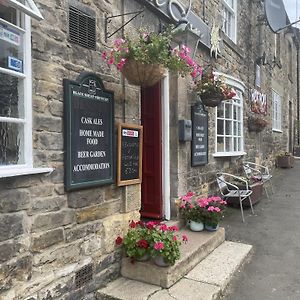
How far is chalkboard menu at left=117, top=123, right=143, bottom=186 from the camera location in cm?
401

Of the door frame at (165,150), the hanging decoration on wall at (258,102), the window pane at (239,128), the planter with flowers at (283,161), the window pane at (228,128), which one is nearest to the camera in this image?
the door frame at (165,150)

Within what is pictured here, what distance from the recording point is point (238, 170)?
8.81 m

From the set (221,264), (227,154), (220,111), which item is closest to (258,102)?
(220,111)

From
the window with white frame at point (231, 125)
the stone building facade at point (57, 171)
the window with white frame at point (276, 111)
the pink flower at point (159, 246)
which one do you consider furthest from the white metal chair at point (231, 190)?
the window with white frame at point (276, 111)

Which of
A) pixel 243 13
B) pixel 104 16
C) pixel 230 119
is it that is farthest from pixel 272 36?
pixel 104 16

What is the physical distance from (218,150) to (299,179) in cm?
542

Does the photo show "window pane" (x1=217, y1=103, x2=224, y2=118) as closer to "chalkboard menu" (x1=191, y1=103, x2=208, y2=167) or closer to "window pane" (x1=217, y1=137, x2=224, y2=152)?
"window pane" (x1=217, y1=137, x2=224, y2=152)

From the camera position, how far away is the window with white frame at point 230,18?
8.38 metres

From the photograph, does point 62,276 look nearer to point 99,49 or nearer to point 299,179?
point 99,49

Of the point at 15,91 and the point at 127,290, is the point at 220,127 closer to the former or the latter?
the point at 127,290

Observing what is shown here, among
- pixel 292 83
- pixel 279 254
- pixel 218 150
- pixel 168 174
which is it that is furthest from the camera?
pixel 292 83

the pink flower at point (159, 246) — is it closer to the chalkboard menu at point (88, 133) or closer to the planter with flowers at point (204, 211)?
the chalkboard menu at point (88, 133)

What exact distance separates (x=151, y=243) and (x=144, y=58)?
6.24 ft

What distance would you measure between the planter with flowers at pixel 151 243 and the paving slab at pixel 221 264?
468mm
